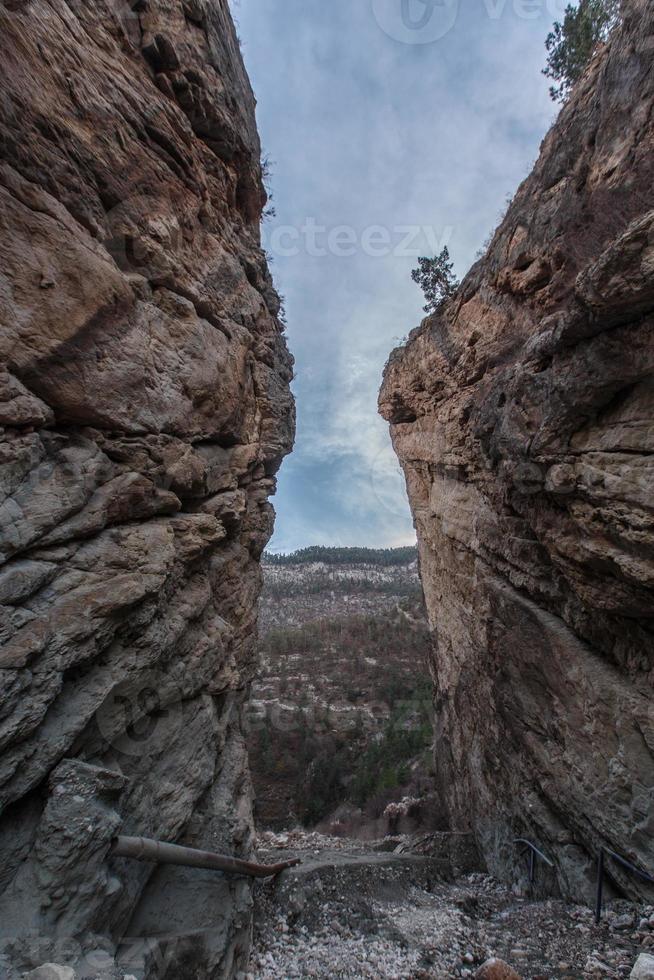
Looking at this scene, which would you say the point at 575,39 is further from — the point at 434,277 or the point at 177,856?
the point at 177,856

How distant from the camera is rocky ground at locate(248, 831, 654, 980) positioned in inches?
230

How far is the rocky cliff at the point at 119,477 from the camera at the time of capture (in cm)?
379

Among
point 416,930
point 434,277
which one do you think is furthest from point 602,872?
point 434,277

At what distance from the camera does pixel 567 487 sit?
6.95 metres

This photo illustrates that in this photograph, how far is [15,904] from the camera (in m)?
3.50

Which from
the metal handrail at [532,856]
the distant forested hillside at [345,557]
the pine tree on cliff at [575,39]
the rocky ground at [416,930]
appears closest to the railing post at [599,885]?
the rocky ground at [416,930]

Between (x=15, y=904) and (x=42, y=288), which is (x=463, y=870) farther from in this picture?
(x=42, y=288)

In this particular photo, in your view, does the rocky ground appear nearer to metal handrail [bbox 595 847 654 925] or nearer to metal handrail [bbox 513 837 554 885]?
metal handrail [bbox 595 847 654 925]

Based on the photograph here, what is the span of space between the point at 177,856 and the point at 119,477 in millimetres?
4965

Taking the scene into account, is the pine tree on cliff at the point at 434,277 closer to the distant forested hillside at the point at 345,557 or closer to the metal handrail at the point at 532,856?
the metal handrail at the point at 532,856

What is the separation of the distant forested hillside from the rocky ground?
149 meters

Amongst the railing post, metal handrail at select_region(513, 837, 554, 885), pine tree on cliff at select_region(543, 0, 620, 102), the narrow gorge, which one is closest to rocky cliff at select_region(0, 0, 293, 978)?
the narrow gorge

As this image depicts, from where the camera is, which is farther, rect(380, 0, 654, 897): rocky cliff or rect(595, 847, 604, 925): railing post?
rect(595, 847, 604, 925): railing post

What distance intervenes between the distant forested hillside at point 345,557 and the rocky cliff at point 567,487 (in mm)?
148296
